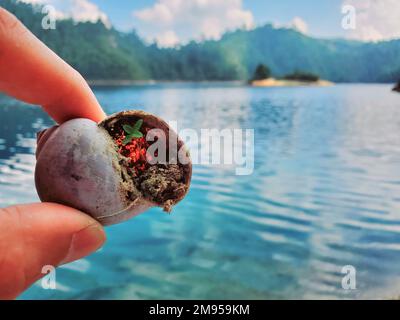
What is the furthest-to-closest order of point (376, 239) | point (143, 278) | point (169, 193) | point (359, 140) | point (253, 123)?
1. point (253, 123)
2. point (359, 140)
3. point (376, 239)
4. point (143, 278)
5. point (169, 193)

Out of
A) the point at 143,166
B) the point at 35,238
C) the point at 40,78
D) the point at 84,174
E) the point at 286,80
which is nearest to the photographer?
the point at 35,238

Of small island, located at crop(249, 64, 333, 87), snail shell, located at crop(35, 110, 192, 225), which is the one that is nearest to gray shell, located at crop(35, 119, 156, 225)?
snail shell, located at crop(35, 110, 192, 225)

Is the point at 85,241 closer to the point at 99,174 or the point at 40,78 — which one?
the point at 99,174

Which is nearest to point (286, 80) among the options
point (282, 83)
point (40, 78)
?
point (282, 83)

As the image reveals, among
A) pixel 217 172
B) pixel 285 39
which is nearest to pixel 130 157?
pixel 217 172

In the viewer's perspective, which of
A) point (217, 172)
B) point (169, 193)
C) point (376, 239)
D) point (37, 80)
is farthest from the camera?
point (217, 172)

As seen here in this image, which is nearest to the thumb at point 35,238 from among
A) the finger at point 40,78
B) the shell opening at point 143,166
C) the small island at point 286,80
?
the shell opening at point 143,166

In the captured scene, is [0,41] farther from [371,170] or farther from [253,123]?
[253,123]
